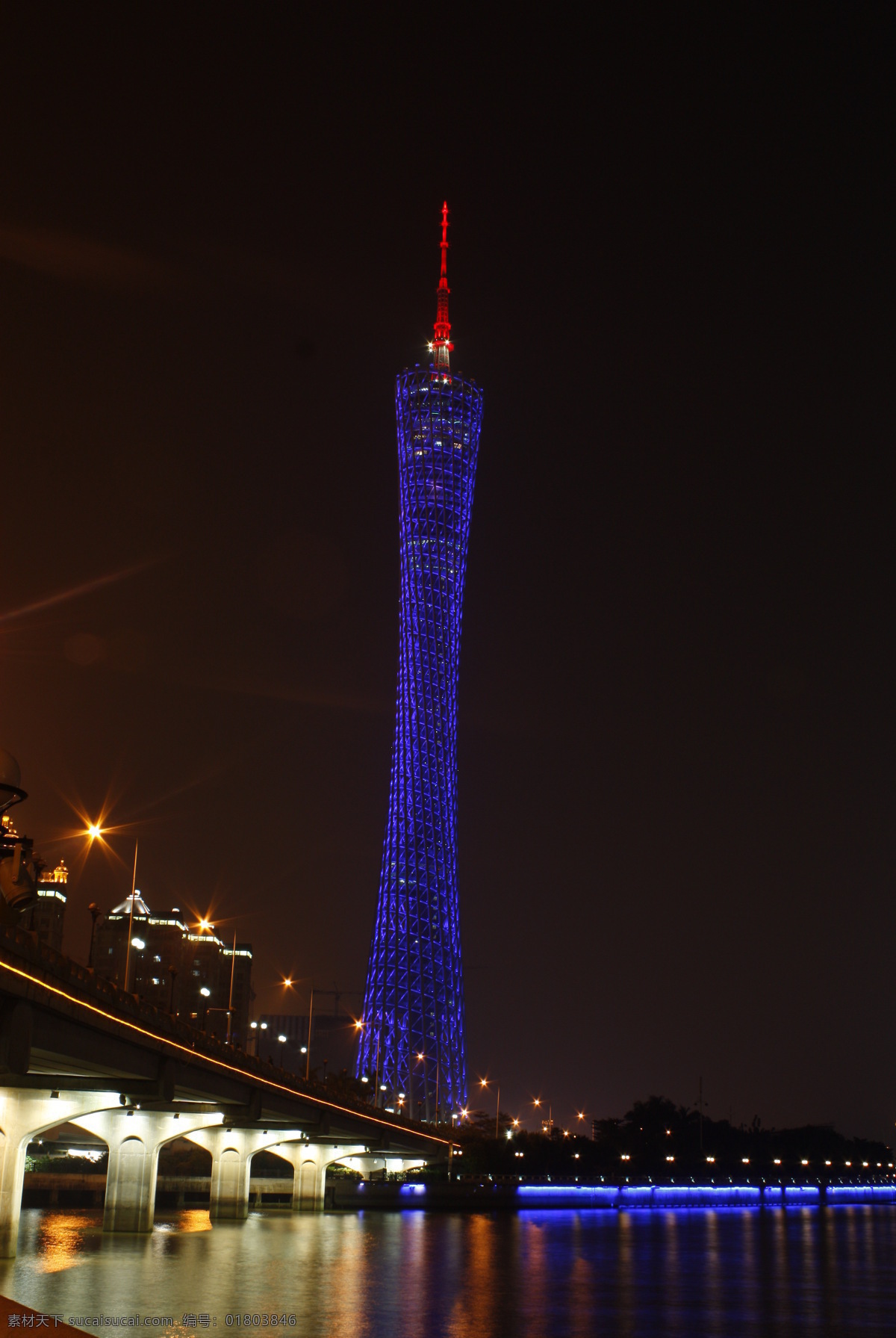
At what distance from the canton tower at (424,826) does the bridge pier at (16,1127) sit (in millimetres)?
51315

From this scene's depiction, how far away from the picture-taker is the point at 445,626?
10231 cm

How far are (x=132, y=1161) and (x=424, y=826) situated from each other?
4164cm

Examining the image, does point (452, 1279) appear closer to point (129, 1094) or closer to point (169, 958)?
point (129, 1094)

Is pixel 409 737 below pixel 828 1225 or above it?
above

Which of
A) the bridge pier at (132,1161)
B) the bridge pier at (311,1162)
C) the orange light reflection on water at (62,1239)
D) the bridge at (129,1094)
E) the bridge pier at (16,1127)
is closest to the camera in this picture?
the bridge at (129,1094)

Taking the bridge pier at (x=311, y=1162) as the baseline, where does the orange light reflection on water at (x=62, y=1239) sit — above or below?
below

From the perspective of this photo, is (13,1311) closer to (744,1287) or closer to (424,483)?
(744,1287)

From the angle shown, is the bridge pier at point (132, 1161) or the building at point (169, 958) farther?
the building at point (169, 958)

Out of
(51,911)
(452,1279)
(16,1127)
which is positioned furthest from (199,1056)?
(51,911)

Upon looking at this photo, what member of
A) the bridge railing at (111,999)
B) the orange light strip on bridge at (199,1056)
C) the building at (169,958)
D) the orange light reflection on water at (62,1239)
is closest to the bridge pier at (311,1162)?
the orange light strip on bridge at (199,1056)

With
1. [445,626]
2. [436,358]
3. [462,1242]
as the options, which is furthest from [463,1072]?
[436,358]

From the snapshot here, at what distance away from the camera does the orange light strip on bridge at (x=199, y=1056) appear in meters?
33.6

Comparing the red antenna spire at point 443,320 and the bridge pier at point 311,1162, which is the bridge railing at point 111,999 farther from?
the red antenna spire at point 443,320

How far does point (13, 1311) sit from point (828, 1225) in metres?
96.7
